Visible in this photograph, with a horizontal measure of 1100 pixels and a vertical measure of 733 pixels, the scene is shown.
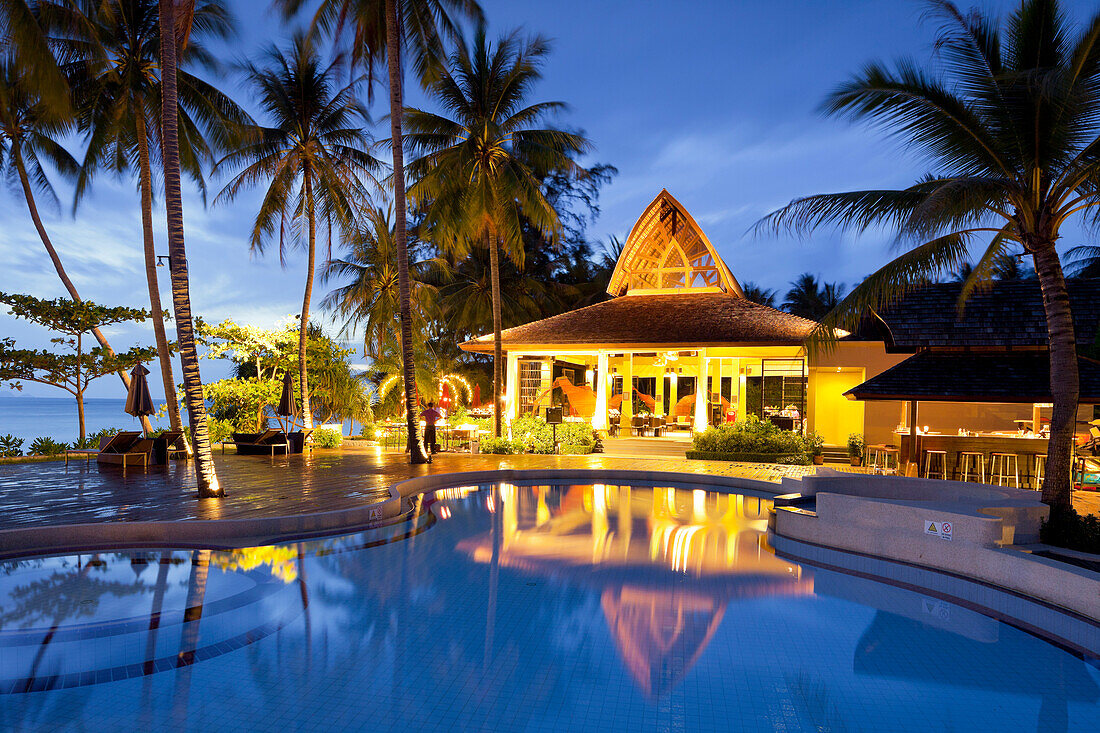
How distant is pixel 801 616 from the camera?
5.54 meters

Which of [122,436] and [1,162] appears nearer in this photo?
[122,436]

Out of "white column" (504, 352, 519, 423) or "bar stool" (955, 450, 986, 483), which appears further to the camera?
"white column" (504, 352, 519, 423)

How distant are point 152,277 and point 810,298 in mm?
40253

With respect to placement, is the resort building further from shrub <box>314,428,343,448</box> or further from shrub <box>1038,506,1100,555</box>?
shrub <box>314,428,343,448</box>

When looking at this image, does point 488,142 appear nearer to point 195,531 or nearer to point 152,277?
point 152,277

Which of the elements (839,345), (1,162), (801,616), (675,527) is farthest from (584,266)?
(801,616)

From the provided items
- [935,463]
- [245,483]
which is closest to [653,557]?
[245,483]

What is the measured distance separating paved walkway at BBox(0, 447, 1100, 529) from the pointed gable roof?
7.32m

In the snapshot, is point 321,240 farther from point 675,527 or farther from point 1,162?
point 675,527

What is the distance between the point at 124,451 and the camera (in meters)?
11.7

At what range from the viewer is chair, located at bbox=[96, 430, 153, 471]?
1141cm

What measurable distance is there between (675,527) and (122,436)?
393 inches

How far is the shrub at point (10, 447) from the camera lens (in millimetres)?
12908

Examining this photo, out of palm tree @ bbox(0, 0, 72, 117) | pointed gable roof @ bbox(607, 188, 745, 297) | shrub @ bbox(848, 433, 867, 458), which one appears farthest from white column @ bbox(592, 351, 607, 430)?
palm tree @ bbox(0, 0, 72, 117)
